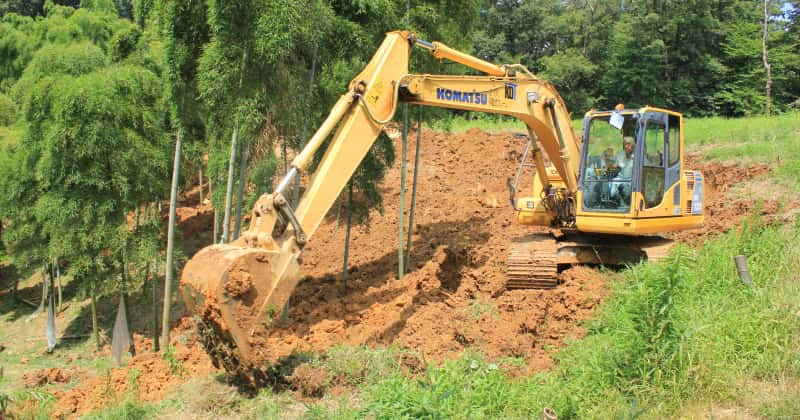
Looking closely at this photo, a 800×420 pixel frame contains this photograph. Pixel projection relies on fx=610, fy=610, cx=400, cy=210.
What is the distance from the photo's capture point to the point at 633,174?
759cm

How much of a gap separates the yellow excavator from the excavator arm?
0.01m

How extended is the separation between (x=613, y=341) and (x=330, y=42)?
5.72 m

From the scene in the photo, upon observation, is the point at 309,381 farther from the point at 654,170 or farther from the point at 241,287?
the point at 654,170

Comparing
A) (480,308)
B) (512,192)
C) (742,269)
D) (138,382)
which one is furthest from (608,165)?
(138,382)

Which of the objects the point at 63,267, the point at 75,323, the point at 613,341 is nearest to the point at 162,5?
the point at 613,341

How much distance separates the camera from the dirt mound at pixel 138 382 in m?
6.70

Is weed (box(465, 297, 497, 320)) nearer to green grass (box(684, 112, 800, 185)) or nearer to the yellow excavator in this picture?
the yellow excavator

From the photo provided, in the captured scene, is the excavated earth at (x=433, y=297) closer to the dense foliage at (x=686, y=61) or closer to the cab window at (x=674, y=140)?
the cab window at (x=674, y=140)

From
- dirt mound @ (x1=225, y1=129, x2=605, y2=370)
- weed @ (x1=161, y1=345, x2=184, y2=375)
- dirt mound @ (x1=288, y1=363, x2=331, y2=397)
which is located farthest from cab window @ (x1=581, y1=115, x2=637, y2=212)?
weed @ (x1=161, y1=345, x2=184, y2=375)

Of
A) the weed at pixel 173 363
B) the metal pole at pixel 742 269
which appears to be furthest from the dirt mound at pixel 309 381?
the metal pole at pixel 742 269

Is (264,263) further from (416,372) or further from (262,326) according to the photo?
(416,372)

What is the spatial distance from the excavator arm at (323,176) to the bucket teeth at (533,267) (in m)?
0.92

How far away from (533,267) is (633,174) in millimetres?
1700

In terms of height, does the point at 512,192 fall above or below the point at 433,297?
above
